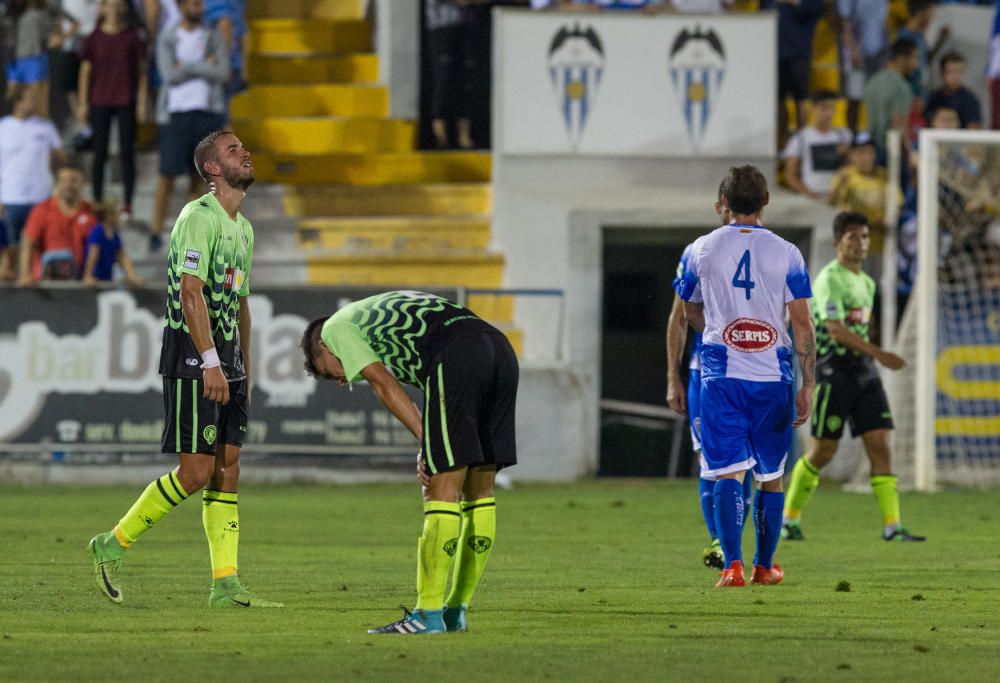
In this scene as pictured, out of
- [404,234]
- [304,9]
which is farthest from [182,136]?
[304,9]

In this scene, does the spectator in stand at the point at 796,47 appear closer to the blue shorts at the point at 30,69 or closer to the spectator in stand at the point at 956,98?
the spectator in stand at the point at 956,98

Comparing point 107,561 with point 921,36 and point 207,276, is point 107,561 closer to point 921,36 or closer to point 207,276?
point 207,276

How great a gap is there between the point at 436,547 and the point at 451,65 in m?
15.5

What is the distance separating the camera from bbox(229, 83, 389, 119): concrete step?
23797 mm

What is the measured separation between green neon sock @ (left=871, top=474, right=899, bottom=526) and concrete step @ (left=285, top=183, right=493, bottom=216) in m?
9.91

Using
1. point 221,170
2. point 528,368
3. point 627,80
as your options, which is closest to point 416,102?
point 627,80

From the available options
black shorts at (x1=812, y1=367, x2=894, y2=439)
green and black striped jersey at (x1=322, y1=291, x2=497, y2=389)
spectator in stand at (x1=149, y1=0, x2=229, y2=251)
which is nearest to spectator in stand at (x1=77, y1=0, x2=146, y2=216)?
spectator in stand at (x1=149, y1=0, x2=229, y2=251)

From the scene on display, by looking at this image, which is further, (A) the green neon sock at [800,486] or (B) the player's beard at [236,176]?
(A) the green neon sock at [800,486]

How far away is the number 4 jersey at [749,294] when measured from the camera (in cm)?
962

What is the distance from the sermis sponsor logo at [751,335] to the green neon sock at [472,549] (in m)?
2.27

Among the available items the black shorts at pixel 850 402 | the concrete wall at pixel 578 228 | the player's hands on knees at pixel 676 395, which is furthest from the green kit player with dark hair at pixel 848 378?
the concrete wall at pixel 578 228

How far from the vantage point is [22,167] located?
20875mm

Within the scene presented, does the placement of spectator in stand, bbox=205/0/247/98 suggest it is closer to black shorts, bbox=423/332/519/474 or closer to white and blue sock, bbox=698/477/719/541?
white and blue sock, bbox=698/477/719/541

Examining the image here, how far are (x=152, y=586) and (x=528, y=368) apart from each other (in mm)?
10494
